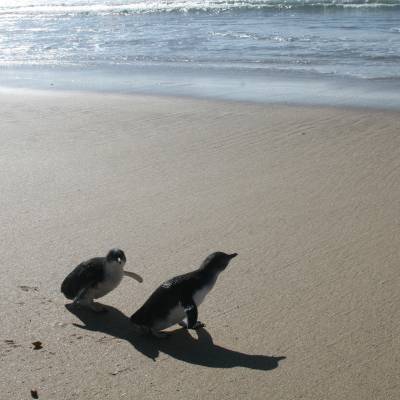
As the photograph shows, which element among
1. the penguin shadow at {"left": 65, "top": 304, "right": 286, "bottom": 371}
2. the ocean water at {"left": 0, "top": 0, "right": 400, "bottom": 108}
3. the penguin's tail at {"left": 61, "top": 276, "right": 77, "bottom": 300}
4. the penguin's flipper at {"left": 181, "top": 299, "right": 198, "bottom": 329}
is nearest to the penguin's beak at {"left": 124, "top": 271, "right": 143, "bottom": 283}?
the penguin shadow at {"left": 65, "top": 304, "right": 286, "bottom": 371}

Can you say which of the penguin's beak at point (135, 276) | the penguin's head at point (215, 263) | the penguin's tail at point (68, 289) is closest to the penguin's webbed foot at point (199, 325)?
the penguin's head at point (215, 263)

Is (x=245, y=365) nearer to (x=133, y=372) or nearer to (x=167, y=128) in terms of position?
(x=133, y=372)

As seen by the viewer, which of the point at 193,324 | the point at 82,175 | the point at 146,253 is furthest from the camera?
the point at 82,175

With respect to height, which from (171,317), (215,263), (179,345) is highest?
(215,263)

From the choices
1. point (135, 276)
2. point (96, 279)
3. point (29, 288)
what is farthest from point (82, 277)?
point (29, 288)

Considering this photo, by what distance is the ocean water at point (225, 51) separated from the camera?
37.7 feet

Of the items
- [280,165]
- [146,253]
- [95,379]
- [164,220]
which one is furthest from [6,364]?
[280,165]

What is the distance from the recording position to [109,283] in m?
4.12

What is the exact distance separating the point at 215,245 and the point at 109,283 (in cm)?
116

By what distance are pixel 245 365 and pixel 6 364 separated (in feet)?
3.69

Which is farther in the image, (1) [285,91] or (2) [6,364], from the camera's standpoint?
(1) [285,91]

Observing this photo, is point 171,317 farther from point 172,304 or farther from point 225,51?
point 225,51

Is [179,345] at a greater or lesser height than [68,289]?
lesser

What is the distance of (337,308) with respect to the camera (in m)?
4.15
